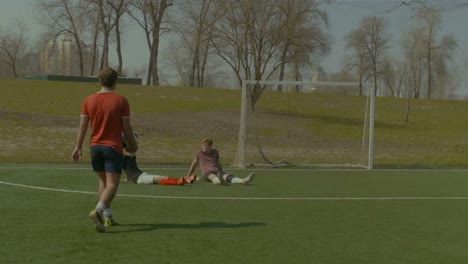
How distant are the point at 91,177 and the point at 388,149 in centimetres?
1609

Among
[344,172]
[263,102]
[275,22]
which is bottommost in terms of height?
[344,172]

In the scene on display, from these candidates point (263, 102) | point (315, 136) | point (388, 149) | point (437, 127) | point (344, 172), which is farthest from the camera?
point (437, 127)

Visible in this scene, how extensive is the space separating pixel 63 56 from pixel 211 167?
203ft

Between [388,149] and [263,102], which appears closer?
[263,102]

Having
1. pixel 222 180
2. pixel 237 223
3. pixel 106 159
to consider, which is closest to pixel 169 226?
pixel 237 223

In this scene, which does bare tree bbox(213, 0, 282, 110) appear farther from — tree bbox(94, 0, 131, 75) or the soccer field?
tree bbox(94, 0, 131, 75)

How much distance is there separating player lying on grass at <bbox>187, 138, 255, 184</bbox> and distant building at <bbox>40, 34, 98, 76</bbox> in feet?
164

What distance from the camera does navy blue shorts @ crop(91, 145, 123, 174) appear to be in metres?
7.68

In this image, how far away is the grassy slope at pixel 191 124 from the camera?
23797 millimetres

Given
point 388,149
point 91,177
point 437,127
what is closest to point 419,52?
point 437,127

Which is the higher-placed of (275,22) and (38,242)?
(275,22)

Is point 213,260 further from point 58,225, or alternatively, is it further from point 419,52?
point 419,52

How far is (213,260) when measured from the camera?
20.9ft

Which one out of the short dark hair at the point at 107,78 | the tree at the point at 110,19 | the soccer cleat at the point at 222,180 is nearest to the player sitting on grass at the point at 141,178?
the soccer cleat at the point at 222,180
